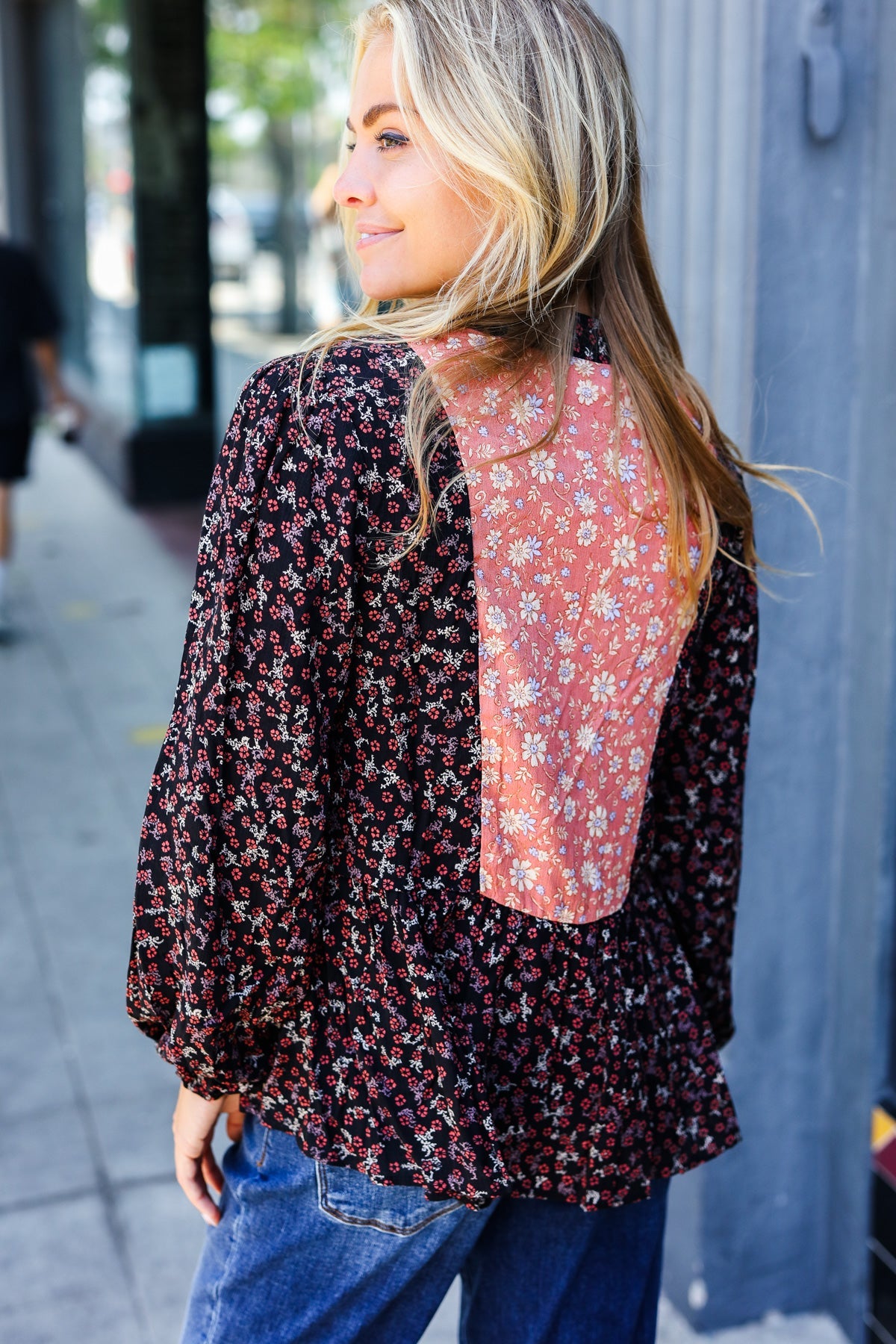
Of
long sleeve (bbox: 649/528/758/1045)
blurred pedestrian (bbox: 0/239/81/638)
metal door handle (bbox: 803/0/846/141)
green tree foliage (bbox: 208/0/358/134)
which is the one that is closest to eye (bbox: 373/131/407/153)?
long sleeve (bbox: 649/528/758/1045)

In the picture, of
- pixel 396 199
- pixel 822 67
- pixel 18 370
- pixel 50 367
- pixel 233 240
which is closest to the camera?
pixel 396 199

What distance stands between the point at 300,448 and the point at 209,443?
9081 mm

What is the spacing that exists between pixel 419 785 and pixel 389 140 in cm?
59

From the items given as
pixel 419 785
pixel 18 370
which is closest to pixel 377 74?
pixel 419 785

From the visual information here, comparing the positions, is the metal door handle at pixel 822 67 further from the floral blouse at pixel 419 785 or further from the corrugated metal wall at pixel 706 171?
the floral blouse at pixel 419 785

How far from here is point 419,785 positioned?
135 centimetres

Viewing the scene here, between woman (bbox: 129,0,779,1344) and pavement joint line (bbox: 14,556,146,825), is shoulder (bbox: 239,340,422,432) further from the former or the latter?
pavement joint line (bbox: 14,556,146,825)

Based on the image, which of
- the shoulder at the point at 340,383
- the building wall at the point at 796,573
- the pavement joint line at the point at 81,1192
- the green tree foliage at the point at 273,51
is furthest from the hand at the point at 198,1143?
the green tree foliage at the point at 273,51

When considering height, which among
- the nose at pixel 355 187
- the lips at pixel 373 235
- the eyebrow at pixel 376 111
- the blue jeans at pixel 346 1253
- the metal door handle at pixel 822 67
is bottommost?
the blue jeans at pixel 346 1253

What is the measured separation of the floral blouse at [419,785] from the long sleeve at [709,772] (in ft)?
0.31

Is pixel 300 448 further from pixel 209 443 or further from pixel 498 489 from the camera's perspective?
pixel 209 443

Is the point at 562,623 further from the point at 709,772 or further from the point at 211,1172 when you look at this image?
the point at 211,1172

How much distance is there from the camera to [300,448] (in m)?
1.25

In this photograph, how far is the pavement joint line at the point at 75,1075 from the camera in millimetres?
2846
